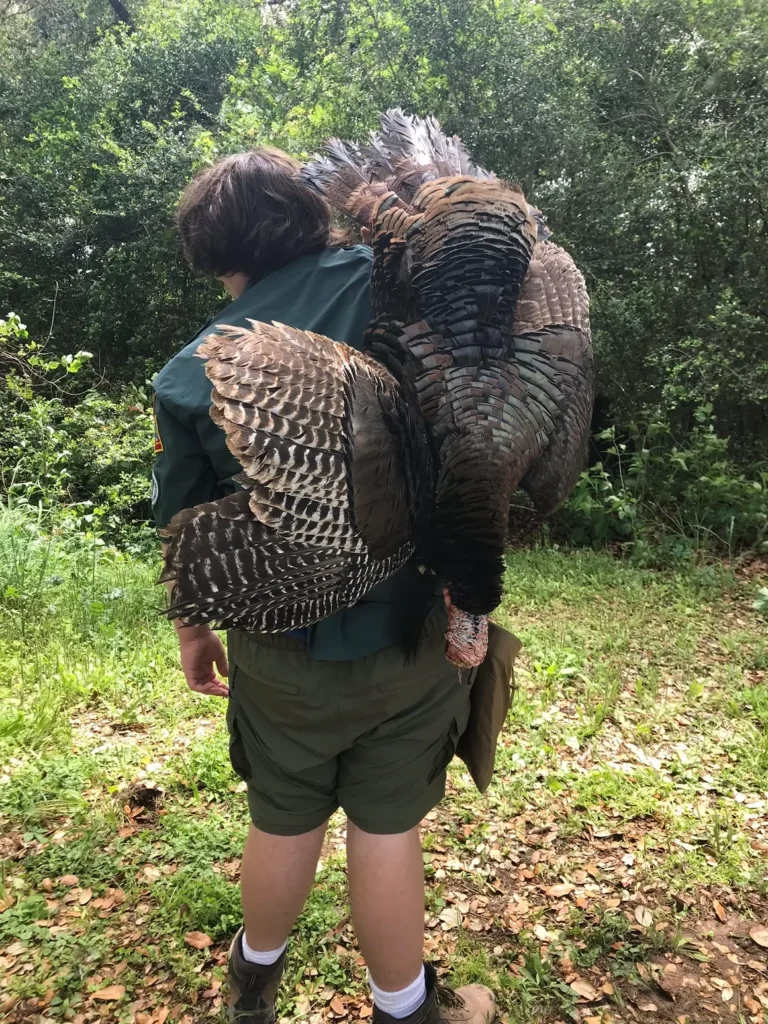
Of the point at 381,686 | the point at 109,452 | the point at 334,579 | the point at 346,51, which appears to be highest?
the point at 346,51

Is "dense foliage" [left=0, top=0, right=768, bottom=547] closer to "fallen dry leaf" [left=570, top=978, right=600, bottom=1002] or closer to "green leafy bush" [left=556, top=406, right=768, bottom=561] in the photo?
"green leafy bush" [left=556, top=406, right=768, bottom=561]

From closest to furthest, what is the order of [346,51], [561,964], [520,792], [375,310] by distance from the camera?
[375,310]
[561,964]
[520,792]
[346,51]

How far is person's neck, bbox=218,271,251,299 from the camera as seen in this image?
1.66 m

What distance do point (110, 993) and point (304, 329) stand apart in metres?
2.14

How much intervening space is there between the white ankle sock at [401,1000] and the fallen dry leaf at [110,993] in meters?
0.90

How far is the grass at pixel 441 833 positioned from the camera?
221cm

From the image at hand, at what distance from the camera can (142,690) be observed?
146 inches

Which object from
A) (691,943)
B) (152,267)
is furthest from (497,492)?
(152,267)

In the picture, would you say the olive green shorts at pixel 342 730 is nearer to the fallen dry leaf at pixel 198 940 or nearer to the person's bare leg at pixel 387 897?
the person's bare leg at pixel 387 897

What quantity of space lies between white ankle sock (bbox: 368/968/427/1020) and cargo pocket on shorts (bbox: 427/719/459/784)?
1.89ft

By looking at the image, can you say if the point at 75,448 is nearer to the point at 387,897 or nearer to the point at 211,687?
the point at 211,687

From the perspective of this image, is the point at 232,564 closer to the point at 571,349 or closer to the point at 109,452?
the point at 571,349

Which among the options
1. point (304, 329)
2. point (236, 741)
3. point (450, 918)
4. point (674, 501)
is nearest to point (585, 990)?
point (450, 918)

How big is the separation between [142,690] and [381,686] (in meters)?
2.54
